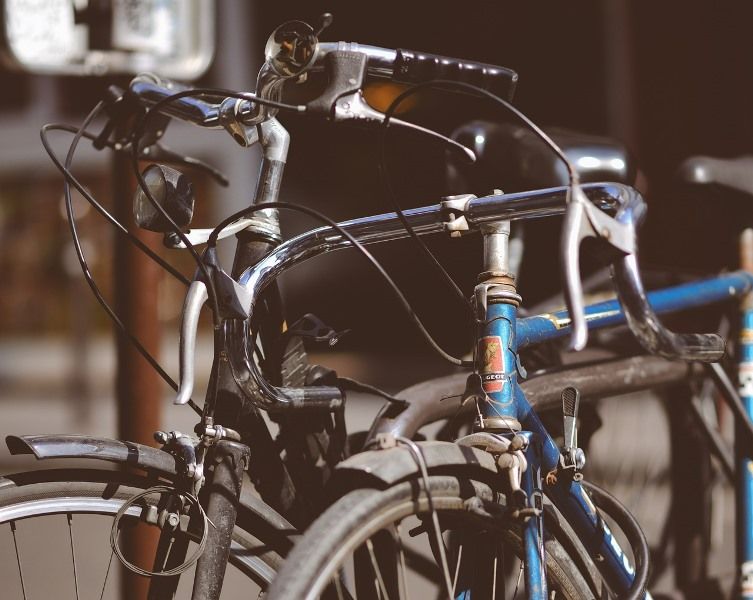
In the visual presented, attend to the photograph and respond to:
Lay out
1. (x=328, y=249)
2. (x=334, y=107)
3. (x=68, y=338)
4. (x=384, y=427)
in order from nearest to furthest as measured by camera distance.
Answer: (x=334, y=107), (x=328, y=249), (x=384, y=427), (x=68, y=338)

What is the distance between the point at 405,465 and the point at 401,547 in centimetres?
17

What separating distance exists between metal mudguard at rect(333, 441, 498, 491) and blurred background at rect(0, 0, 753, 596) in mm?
1590

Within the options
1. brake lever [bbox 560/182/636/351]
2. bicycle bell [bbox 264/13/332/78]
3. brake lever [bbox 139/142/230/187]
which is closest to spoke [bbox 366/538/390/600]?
brake lever [bbox 560/182/636/351]

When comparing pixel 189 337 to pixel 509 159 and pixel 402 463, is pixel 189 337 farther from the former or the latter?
pixel 509 159

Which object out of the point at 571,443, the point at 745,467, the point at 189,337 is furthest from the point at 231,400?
the point at 745,467

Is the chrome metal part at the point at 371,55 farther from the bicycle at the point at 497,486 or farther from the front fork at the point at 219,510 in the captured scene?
the front fork at the point at 219,510

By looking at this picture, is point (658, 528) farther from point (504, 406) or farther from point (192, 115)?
point (192, 115)

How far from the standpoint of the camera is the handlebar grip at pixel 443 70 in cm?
161

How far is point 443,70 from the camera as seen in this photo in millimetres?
1621

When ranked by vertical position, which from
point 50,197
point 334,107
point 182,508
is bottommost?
point 182,508

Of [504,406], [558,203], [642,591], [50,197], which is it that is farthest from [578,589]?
[50,197]

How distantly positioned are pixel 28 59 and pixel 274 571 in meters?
1.30

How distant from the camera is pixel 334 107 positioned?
1513 mm

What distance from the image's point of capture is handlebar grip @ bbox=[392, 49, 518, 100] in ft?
5.28
